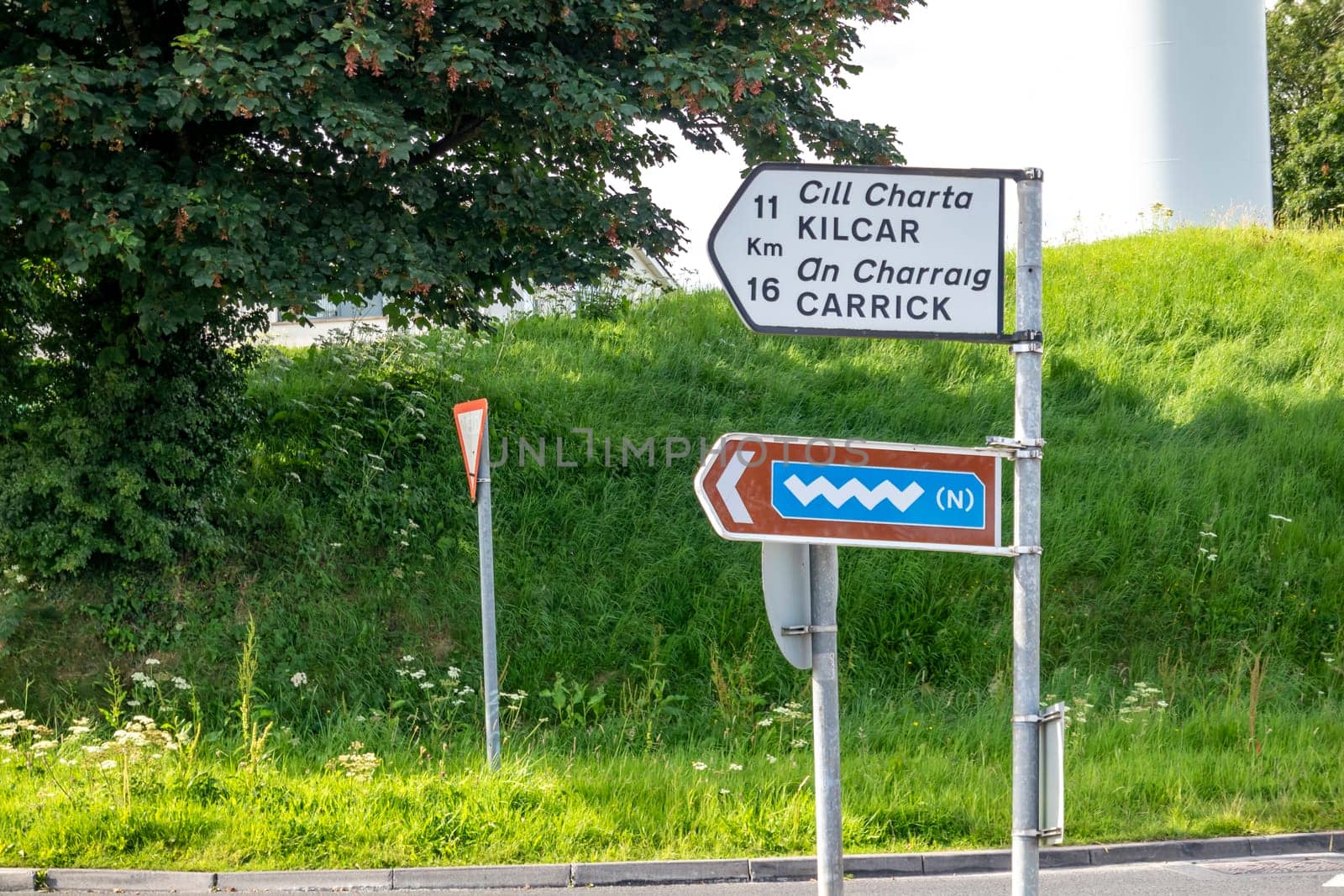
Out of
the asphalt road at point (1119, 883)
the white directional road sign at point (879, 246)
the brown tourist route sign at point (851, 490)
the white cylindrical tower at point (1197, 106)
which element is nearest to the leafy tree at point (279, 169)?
the asphalt road at point (1119, 883)

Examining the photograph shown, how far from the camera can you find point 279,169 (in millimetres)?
8883

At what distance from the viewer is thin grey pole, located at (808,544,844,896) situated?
265 centimetres

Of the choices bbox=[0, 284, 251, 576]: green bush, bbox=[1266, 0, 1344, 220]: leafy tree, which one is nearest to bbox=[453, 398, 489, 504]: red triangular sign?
bbox=[0, 284, 251, 576]: green bush

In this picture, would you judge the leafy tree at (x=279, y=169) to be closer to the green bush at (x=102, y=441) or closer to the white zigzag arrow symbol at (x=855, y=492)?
the green bush at (x=102, y=441)

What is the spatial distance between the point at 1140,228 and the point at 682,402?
1096cm

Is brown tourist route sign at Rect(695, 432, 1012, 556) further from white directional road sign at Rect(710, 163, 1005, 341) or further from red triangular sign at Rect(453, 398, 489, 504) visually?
red triangular sign at Rect(453, 398, 489, 504)

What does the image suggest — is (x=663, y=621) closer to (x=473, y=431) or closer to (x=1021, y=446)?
(x=473, y=431)

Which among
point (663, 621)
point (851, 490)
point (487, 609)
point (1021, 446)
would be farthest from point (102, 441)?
point (1021, 446)

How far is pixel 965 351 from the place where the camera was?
1430cm

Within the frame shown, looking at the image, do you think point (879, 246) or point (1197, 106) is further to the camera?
point (1197, 106)

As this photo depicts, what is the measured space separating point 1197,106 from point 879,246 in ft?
65.6

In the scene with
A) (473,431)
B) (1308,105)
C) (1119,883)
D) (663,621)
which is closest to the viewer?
(1119,883)

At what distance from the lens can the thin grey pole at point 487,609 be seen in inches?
271

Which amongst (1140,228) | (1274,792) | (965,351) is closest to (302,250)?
(1274,792)
